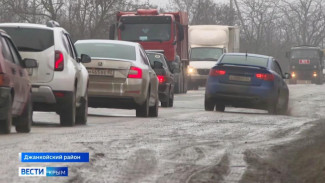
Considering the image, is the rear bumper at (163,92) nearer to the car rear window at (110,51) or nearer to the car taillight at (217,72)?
the car taillight at (217,72)

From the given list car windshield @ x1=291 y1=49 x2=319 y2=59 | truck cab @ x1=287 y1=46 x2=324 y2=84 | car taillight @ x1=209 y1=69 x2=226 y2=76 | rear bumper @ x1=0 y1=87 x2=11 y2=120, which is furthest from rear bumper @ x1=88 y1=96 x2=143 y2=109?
car windshield @ x1=291 y1=49 x2=319 y2=59

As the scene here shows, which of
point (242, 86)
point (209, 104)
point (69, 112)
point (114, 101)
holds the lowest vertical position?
point (209, 104)

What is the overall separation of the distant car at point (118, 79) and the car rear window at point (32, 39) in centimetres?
304

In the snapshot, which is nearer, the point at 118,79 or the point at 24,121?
the point at 24,121

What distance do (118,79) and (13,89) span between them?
560cm

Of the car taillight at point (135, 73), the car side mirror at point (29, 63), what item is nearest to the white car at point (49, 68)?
the car side mirror at point (29, 63)

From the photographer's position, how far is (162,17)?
35188 mm

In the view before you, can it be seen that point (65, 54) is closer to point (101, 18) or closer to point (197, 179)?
point (197, 179)

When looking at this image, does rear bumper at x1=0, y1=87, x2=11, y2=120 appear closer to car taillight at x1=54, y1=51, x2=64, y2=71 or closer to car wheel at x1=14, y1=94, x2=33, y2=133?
car wheel at x1=14, y1=94, x2=33, y2=133

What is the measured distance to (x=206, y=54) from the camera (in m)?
46.6

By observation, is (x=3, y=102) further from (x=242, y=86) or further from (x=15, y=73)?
(x=242, y=86)

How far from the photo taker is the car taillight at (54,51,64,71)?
1485 centimetres

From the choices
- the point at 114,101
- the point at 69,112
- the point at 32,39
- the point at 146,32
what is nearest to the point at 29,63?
the point at 32,39

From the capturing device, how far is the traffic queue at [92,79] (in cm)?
1312
